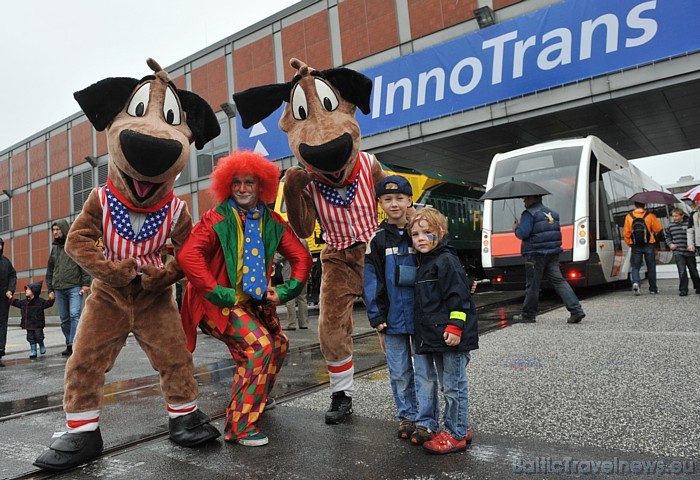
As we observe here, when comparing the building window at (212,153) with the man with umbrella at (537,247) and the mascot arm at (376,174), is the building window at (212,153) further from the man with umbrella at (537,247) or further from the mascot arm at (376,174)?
the mascot arm at (376,174)

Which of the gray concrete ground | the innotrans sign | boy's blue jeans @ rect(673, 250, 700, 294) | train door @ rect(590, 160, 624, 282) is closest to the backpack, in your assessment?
train door @ rect(590, 160, 624, 282)

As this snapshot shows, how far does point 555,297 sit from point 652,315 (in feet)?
13.3

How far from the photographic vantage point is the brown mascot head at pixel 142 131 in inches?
120

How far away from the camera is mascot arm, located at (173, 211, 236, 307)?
9.98 feet

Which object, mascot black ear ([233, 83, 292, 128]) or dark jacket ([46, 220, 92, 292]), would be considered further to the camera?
dark jacket ([46, 220, 92, 292])

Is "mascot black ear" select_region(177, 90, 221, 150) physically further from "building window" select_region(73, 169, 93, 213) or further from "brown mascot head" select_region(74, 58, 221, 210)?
"building window" select_region(73, 169, 93, 213)

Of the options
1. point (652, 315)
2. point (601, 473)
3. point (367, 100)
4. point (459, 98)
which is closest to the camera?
point (601, 473)

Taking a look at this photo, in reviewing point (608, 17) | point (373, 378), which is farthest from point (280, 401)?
point (608, 17)

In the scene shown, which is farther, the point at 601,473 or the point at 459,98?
the point at 459,98

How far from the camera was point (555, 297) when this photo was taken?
1116 cm

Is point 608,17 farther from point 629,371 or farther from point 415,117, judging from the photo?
point 629,371

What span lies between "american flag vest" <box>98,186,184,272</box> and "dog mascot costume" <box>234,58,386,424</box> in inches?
33.7

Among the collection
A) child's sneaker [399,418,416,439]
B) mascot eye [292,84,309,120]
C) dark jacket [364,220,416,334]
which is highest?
mascot eye [292,84,309,120]

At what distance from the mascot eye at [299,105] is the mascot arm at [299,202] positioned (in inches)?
14.3
